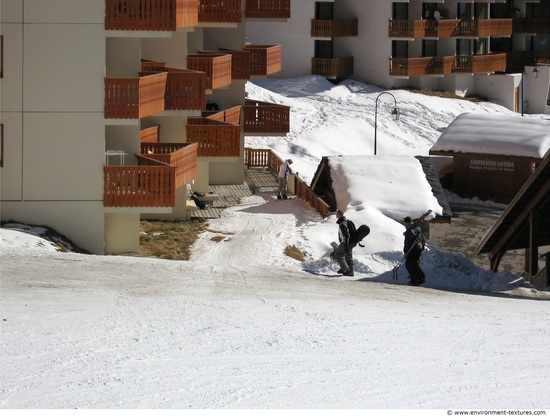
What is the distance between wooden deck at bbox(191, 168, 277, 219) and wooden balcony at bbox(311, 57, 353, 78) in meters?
17.7

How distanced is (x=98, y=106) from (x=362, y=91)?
111ft

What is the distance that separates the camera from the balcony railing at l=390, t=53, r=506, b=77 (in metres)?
63.0

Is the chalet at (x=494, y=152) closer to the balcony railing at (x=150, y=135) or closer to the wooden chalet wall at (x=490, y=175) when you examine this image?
the wooden chalet wall at (x=490, y=175)

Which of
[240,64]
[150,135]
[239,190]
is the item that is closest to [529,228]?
[150,135]

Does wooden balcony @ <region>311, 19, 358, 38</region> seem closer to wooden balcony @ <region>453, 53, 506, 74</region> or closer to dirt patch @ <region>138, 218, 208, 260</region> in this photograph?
wooden balcony @ <region>453, 53, 506, 74</region>

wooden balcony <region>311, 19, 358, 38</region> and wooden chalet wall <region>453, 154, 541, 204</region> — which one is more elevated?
wooden balcony <region>311, 19, 358, 38</region>

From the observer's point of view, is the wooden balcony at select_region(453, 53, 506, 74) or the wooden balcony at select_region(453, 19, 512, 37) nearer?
the wooden balcony at select_region(453, 53, 506, 74)

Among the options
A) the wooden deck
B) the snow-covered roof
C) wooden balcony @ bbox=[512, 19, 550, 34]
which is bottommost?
the wooden deck

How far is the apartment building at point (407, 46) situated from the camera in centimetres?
6297

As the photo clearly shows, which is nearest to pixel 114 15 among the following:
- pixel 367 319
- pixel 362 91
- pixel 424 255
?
pixel 424 255

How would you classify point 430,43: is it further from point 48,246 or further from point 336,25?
point 48,246

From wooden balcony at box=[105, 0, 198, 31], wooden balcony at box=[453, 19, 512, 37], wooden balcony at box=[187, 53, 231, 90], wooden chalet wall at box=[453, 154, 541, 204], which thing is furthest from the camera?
wooden balcony at box=[453, 19, 512, 37]

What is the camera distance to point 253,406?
48.9 feet

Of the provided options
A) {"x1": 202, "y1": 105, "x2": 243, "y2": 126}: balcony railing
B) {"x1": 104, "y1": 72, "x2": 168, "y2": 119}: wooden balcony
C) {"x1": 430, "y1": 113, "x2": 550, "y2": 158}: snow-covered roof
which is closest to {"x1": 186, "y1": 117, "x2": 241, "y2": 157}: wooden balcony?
{"x1": 202, "y1": 105, "x2": 243, "y2": 126}: balcony railing
